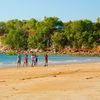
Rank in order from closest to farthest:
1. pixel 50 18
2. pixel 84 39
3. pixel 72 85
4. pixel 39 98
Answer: pixel 39 98 < pixel 72 85 < pixel 84 39 < pixel 50 18

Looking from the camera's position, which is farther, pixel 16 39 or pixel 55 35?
pixel 16 39

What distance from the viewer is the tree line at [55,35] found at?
155 metres

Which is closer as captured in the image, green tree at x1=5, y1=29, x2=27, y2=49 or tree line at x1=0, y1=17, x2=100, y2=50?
tree line at x1=0, y1=17, x2=100, y2=50

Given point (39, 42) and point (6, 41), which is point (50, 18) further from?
point (6, 41)

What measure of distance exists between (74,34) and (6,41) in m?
37.9

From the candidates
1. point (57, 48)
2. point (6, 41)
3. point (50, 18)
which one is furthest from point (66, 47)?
point (6, 41)

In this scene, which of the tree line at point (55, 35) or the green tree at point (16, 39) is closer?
the tree line at point (55, 35)

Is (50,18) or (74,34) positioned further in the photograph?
(50,18)

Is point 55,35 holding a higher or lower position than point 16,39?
higher

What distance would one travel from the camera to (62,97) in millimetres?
15719

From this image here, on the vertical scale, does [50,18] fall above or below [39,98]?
above

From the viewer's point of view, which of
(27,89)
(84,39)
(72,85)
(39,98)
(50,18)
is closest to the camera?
(39,98)

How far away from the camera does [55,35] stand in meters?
156

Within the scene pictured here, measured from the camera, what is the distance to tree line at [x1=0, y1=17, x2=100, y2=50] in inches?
6088
